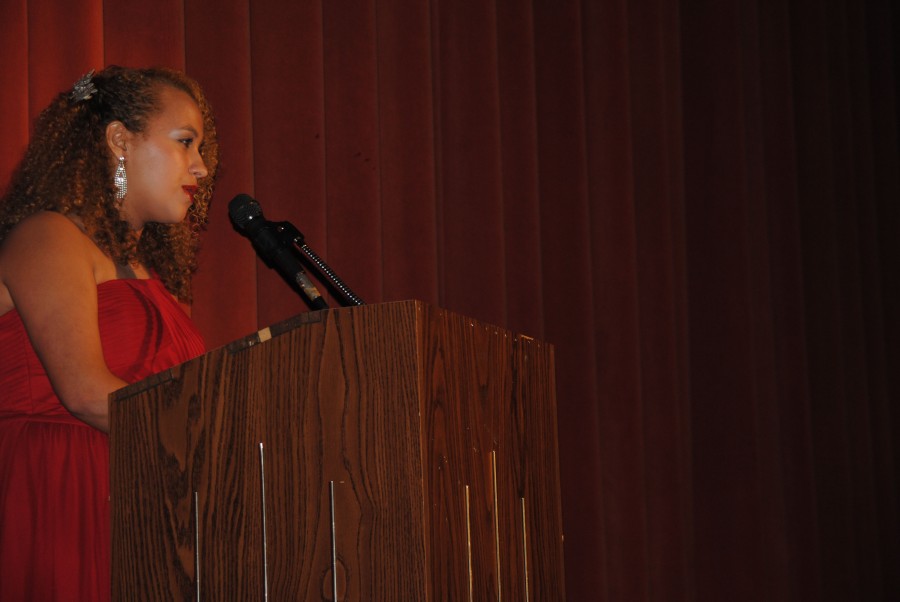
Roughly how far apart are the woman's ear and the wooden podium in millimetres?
693

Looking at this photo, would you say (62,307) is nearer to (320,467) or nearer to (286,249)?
(286,249)

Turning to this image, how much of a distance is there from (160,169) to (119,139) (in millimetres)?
90

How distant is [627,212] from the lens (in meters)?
2.55

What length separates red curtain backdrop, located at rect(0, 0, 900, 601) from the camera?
212 centimetres

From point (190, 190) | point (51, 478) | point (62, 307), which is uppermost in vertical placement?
point (190, 190)

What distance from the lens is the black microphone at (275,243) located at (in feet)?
4.13

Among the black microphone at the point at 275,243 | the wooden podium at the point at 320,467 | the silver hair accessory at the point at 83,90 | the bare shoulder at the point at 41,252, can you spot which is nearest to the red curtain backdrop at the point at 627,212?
the silver hair accessory at the point at 83,90

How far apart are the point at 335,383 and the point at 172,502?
23cm

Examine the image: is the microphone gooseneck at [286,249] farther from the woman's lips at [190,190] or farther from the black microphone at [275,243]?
the woman's lips at [190,190]

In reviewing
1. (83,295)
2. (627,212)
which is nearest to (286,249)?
(83,295)

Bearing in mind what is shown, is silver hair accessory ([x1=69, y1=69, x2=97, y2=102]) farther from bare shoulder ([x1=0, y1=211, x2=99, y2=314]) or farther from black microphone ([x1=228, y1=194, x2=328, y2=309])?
black microphone ([x1=228, y1=194, x2=328, y2=309])

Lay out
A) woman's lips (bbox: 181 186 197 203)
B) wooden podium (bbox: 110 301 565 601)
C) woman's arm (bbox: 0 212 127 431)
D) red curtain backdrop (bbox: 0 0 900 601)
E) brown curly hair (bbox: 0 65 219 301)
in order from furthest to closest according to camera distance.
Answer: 1. red curtain backdrop (bbox: 0 0 900 601)
2. woman's lips (bbox: 181 186 197 203)
3. brown curly hair (bbox: 0 65 219 301)
4. woman's arm (bbox: 0 212 127 431)
5. wooden podium (bbox: 110 301 565 601)

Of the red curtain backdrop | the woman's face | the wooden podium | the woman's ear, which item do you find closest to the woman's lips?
the woman's face

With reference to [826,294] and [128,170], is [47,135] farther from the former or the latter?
[826,294]
